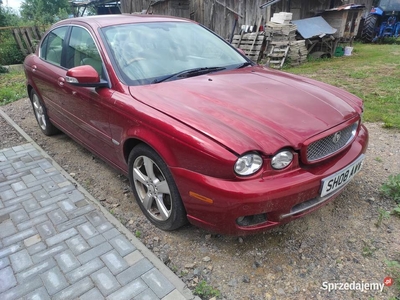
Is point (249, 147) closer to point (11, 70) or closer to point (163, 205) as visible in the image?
point (163, 205)

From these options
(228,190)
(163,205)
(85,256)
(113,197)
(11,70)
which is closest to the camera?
(228,190)

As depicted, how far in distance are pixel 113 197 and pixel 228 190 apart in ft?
5.52

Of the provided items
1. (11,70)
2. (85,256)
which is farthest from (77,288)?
(11,70)

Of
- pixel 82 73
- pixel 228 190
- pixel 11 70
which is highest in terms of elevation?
pixel 82 73

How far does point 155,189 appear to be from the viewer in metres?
2.52

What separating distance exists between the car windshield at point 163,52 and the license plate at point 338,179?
1.50m

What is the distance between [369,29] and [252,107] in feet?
54.0

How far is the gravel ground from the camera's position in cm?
207

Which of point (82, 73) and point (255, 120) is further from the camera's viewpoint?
point (82, 73)

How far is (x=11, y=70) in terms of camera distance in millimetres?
11094

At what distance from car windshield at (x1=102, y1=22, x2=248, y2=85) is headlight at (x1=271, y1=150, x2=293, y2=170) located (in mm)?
1257

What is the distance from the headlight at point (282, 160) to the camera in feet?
6.41

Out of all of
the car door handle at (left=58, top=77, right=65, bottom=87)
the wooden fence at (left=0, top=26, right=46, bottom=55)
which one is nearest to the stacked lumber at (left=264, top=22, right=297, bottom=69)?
the car door handle at (left=58, top=77, right=65, bottom=87)

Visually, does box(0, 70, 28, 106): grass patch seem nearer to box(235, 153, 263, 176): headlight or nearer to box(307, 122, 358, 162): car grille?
box(235, 153, 263, 176): headlight
